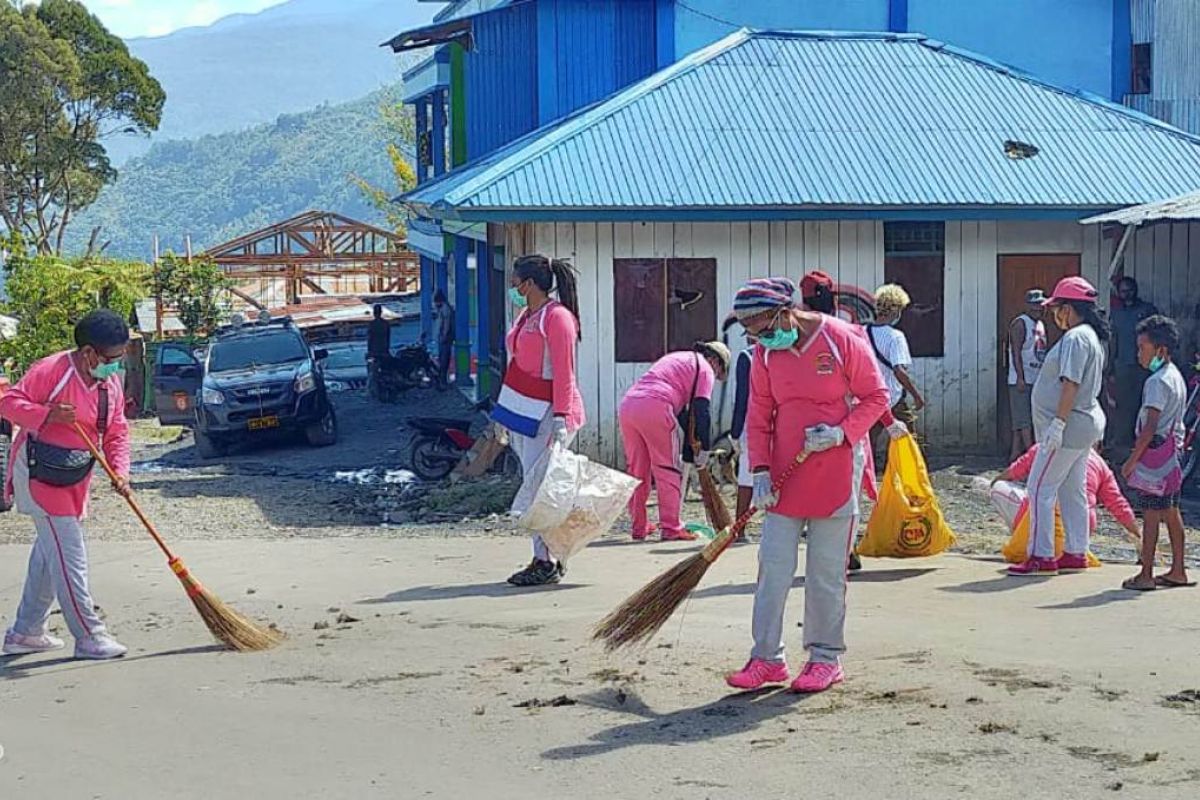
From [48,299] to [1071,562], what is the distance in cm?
2285

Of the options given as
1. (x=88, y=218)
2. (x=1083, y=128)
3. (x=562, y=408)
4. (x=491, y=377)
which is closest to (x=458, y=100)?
(x=491, y=377)

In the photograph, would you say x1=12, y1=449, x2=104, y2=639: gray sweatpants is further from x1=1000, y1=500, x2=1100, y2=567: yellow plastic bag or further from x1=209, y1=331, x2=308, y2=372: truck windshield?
x1=209, y1=331, x2=308, y2=372: truck windshield

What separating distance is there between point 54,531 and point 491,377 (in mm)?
13524

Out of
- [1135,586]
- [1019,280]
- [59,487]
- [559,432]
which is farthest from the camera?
[1019,280]

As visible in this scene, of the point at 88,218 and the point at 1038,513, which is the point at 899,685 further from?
the point at 88,218

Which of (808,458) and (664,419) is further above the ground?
(808,458)

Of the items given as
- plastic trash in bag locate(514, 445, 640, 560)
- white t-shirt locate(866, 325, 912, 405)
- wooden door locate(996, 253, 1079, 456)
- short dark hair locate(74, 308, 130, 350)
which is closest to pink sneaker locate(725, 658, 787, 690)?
plastic trash in bag locate(514, 445, 640, 560)

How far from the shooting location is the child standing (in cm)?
954

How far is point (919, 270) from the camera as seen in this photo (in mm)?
17656

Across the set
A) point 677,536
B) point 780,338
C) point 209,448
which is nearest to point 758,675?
point 780,338

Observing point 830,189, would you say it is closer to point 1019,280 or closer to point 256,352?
point 1019,280

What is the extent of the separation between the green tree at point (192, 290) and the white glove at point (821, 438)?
94.2ft

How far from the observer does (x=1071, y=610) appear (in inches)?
355

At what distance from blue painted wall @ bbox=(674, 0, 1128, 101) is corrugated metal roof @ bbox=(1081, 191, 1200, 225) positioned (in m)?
5.83
